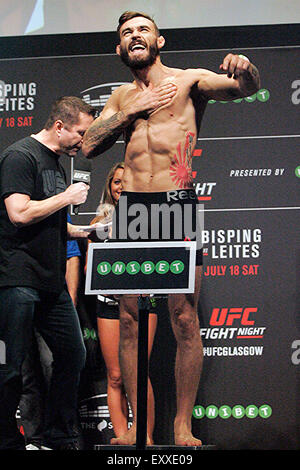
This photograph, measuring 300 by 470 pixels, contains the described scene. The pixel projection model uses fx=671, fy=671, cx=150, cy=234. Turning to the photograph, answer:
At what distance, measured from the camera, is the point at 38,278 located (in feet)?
9.98

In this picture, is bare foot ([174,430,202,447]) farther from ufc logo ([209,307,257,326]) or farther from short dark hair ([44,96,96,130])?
short dark hair ([44,96,96,130])

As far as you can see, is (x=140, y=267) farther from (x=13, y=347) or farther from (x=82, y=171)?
(x=82, y=171)

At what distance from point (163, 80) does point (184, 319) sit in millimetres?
1149

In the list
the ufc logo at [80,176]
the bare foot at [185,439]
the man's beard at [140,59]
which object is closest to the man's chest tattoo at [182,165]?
the man's beard at [140,59]

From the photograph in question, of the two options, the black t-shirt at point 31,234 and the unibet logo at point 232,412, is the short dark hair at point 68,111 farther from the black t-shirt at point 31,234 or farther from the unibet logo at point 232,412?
the unibet logo at point 232,412

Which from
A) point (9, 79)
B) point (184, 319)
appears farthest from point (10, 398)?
point (9, 79)

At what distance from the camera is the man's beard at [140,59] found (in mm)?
3192

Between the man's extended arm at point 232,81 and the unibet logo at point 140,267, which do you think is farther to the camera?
the man's extended arm at point 232,81

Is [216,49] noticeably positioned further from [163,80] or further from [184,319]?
[184,319]

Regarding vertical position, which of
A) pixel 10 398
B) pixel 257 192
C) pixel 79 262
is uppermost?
pixel 257 192
